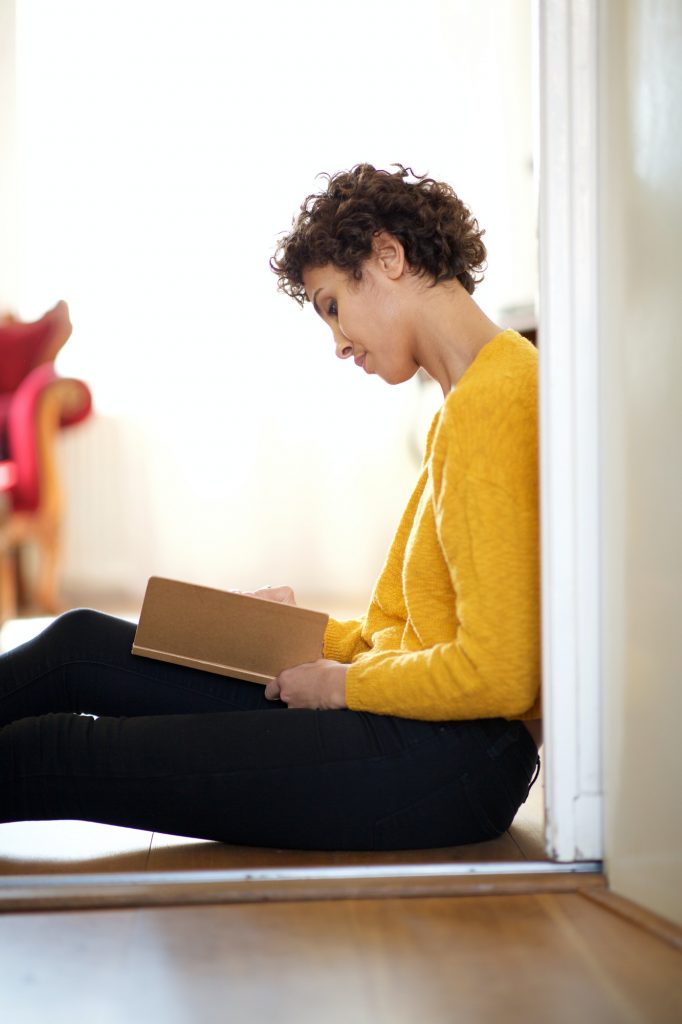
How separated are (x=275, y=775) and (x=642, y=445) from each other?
0.51 m

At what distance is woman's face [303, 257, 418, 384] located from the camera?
1357 millimetres

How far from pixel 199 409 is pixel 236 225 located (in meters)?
0.66

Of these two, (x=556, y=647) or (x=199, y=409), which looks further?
(x=199, y=409)

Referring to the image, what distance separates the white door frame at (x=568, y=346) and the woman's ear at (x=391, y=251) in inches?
8.3

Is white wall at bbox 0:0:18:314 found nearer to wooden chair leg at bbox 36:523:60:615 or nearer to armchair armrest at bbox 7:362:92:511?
armchair armrest at bbox 7:362:92:511

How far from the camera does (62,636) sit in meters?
1.44

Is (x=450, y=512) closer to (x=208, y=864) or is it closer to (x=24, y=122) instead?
(x=208, y=864)

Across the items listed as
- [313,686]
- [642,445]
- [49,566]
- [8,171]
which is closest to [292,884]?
[313,686]

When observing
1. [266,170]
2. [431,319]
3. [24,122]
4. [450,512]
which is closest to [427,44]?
[266,170]

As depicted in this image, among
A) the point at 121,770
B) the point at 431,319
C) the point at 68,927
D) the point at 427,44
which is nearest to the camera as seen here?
the point at 68,927

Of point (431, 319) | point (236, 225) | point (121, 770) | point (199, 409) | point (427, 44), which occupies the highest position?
point (427, 44)

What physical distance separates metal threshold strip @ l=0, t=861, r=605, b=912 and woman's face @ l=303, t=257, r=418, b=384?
0.56 metres

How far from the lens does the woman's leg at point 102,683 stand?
1406mm

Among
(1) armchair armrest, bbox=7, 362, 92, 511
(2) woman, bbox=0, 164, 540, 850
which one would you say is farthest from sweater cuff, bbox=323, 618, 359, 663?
(1) armchair armrest, bbox=7, 362, 92, 511
